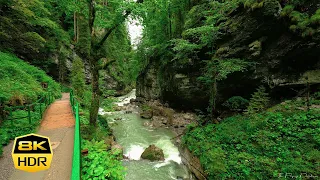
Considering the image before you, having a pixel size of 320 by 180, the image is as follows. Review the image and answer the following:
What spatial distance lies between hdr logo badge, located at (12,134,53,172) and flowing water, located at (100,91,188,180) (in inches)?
264

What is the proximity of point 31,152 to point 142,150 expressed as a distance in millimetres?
11087

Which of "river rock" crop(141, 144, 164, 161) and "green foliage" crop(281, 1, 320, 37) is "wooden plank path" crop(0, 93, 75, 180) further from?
"green foliage" crop(281, 1, 320, 37)

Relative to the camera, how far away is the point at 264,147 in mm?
7742

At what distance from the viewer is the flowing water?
33.1 ft

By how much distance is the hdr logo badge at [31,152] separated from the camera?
2696 mm

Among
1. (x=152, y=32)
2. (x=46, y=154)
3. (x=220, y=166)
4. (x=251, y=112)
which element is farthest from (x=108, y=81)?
(x=46, y=154)

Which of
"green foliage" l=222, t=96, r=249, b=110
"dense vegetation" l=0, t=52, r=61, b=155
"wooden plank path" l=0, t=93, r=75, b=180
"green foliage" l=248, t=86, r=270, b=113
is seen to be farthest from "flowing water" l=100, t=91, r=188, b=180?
"green foliage" l=248, t=86, r=270, b=113

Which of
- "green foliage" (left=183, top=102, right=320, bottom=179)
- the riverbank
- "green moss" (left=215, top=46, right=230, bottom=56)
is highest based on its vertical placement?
"green moss" (left=215, top=46, right=230, bottom=56)

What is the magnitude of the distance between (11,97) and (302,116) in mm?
15225

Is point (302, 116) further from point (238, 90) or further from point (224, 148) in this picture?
point (238, 90)

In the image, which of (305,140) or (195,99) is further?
(195,99)

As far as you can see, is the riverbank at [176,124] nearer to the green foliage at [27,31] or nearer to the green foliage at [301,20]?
the green foliage at [301,20]

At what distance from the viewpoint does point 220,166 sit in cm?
734

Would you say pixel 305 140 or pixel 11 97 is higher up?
pixel 11 97
